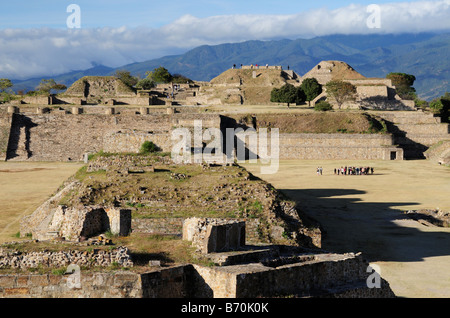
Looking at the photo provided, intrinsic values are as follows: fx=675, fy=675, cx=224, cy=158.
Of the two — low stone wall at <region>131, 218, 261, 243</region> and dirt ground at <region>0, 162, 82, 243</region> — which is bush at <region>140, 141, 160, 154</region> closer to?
dirt ground at <region>0, 162, 82, 243</region>

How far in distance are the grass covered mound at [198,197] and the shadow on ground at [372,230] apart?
8.15 feet

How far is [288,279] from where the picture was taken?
15.0 m

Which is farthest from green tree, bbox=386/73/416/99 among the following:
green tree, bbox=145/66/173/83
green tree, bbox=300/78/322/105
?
green tree, bbox=145/66/173/83

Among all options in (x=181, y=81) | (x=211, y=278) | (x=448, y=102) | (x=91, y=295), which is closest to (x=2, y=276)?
(x=91, y=295)

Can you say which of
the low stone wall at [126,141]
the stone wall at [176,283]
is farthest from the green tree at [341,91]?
the stone wall at [176,283]

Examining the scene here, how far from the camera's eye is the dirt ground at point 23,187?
3288 centimetres

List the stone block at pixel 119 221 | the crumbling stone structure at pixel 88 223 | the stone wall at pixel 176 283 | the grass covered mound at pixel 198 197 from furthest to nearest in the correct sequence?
the grass covered mound at pixel 198 197
the stone block at pixel 119 221
the crumbling stone structure at pixel 88 223
the stone wall at pixel 176 283

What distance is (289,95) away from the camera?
91.6 meters

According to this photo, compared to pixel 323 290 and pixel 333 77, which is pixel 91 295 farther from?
pixel 333 77

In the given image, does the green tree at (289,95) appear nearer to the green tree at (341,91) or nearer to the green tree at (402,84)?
the green tree at (341,91)

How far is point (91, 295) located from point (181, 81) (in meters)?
117

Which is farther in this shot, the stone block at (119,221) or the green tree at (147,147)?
the green tree at (147,147)

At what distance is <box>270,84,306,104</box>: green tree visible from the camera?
301 ft

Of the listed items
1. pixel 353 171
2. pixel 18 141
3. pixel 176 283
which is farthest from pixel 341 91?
pixel 176 283
